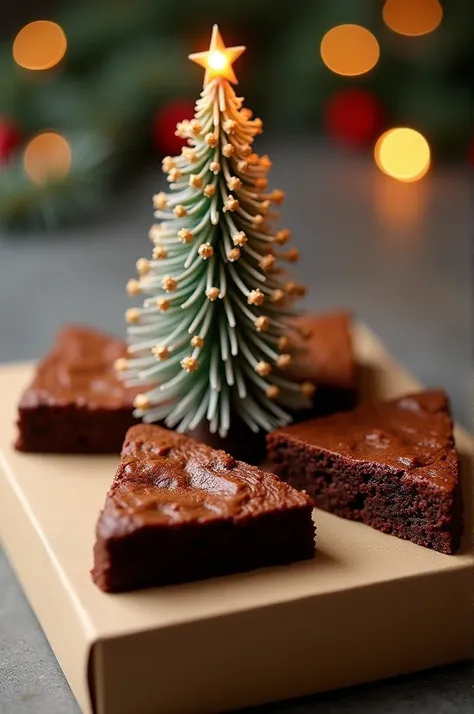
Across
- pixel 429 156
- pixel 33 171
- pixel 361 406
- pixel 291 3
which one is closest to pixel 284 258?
pixel 361 406

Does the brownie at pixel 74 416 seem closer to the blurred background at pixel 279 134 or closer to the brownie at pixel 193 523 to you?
the brownie at pixel 193 523

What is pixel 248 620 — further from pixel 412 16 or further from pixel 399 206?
pixel 412 16

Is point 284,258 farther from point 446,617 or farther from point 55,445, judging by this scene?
point 446,617

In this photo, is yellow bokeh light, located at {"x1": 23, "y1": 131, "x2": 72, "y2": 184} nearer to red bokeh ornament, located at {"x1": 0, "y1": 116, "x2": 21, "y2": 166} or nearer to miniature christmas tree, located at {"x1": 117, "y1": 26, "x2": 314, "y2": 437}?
red bokeh ornament, located at {"x1": 0, "y1": 116, "x2": 21, "y2": 166}

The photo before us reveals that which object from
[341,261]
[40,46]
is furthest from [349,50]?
[40,46]

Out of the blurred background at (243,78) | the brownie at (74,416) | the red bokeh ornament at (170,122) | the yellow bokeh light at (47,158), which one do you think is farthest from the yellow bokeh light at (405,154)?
the brownie at (74,416)
